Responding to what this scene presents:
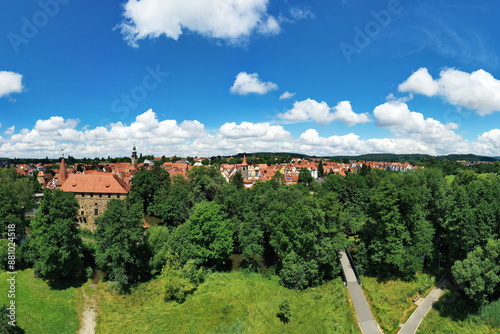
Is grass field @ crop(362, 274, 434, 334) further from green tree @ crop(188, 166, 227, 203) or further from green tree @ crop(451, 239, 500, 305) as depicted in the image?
green tree @ crop(188, 166, 227, 203)

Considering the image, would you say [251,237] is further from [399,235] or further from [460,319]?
[460,319]

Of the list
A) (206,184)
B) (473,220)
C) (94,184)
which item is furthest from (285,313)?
(94,184)

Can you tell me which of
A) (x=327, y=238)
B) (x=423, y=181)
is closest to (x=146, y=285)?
(x=327, y=238)

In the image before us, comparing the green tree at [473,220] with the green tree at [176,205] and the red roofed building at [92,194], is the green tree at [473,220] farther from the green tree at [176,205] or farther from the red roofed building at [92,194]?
the red roofed building at [92,194]

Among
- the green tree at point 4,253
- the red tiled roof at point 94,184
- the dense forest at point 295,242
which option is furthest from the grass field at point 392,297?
the red tiled roof at point 94,184

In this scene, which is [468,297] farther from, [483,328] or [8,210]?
[8,210]

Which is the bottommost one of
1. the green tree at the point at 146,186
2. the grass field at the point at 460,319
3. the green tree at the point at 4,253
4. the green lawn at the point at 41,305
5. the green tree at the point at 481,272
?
the green lawn at the point at 41,305

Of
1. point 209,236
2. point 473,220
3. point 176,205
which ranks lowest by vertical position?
point 209,236
